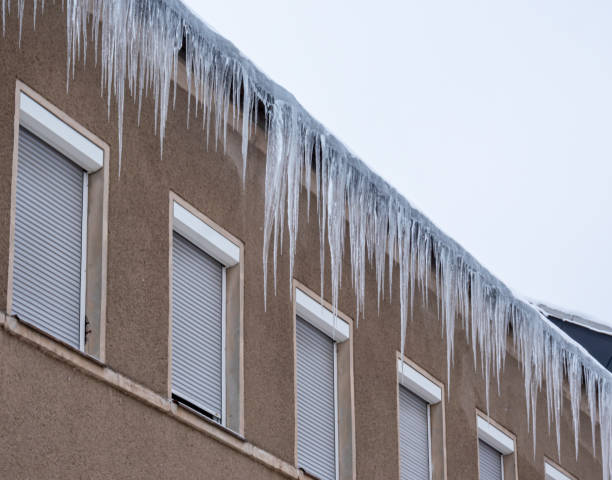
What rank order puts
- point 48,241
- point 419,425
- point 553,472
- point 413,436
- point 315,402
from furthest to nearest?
point 553,472 < point 419,425 < point 413,436 < point 315,402 < point 48,241

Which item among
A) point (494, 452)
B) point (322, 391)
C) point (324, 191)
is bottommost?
point (322, 391)

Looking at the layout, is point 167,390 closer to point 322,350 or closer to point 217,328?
point 217,328

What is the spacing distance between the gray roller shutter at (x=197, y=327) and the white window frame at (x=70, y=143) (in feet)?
3.60

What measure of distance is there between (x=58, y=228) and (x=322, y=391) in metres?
3.61

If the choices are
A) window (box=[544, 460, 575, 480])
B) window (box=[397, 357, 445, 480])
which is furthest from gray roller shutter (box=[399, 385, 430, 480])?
window (box=[544, 460, 575, 480])

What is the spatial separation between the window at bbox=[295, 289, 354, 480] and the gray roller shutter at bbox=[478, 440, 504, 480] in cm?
285

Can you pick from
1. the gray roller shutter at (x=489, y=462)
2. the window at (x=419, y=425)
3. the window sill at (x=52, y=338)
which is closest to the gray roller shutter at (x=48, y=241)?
the window sill at (x=52, y=338)

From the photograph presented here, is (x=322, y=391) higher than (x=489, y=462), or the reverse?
(x=489, y=462)

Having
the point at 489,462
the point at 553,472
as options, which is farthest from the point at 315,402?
the point at 553,472

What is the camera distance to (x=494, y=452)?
58.9 ft

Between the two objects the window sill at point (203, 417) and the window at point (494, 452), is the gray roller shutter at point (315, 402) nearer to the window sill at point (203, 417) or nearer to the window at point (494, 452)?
the window sill at point (203, 417)

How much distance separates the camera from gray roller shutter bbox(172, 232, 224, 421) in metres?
13.1

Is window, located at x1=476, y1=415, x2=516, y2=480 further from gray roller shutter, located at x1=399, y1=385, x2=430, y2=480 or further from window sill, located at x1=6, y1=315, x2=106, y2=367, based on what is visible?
window sill, located at x1=6, y1=315, x2=106, y2=367

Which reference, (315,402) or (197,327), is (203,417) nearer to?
(197,327)
